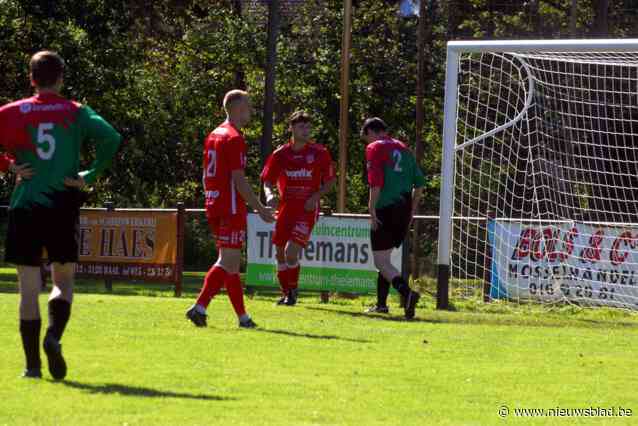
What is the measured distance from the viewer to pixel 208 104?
41.0 m

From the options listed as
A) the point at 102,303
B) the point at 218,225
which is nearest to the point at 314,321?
the point at 218,225

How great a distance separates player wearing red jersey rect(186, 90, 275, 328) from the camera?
10852 mm

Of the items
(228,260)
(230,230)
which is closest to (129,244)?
(228,260)

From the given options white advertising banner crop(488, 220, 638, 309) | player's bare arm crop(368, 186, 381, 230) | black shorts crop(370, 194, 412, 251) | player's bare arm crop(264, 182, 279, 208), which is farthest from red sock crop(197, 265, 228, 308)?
white advertising banner crop(488, 220, 638, 309)

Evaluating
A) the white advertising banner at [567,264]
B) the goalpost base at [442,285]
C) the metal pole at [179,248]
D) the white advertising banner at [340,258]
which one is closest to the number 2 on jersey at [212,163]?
the goalpost base at [442,285]

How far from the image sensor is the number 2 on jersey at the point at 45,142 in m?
7.61

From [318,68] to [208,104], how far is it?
12.3ft

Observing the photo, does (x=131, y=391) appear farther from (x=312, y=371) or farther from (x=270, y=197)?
(x=270, y=197)

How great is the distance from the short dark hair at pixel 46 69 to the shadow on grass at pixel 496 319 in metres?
5.83

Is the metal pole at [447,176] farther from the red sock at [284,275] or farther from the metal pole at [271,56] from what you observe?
the metal pole at [271,56]

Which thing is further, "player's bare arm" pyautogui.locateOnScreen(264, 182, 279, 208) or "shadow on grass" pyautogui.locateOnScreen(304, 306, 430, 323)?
"player's bare arm" pyautogui.locateOnScreen(264, 182, 279, 208)

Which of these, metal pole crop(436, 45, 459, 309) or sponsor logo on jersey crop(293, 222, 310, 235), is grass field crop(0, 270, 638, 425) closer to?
sponsor logo on jersey crop(293, 222, 310, 235)

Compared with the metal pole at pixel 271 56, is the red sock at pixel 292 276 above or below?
below

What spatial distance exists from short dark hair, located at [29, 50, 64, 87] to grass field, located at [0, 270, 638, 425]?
1.69 meters
